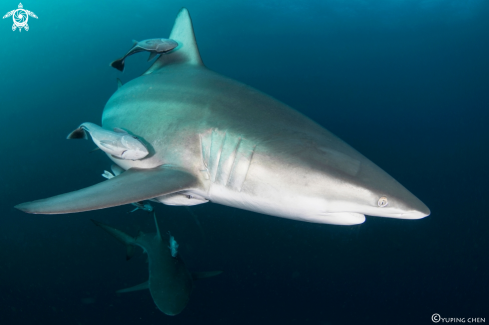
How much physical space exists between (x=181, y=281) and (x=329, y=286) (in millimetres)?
4008

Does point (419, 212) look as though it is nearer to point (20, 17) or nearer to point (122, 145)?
point (122, 145)

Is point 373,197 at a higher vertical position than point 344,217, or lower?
higher

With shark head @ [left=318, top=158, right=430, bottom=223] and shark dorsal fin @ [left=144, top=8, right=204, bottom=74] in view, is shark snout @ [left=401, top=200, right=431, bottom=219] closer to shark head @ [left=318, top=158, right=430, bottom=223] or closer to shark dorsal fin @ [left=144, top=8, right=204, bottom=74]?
shark head @ [left=318, top=158, right=430, bottom=223]

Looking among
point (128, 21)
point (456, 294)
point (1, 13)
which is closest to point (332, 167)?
point (456, 294)

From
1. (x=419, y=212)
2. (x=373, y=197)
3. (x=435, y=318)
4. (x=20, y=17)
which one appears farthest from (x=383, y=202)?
(x=20, y=17)

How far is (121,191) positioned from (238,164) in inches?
34.2

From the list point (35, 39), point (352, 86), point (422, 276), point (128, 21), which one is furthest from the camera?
point (128, 21)

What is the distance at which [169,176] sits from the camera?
2.08 metres

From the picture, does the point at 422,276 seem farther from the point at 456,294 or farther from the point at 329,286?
the point at 329,286

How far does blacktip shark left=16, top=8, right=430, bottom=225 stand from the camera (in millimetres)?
1634

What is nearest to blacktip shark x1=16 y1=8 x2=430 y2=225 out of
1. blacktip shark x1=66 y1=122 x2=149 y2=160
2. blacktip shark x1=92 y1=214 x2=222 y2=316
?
blacktip shark x1=66 y1=122 x2=149 y2=160

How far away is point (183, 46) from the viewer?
10.7ft

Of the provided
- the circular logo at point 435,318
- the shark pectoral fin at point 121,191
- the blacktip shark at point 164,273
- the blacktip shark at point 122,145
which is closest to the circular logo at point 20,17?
the blacktip shark at point 164,273

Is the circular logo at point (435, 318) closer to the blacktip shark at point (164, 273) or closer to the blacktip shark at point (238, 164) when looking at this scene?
the blacktip shark at point (164, 273)
